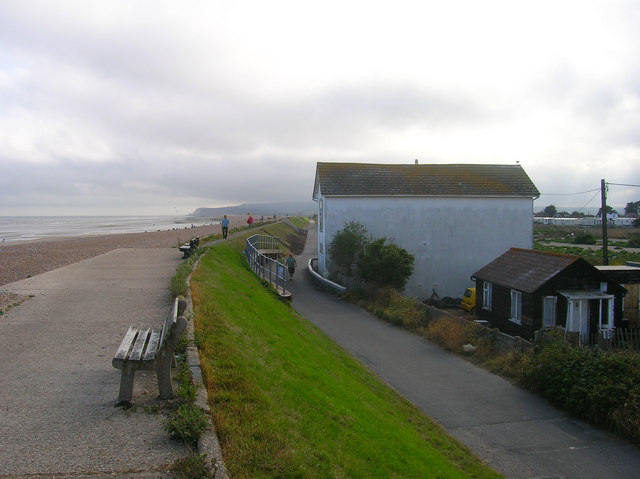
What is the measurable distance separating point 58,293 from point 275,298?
8.36 m

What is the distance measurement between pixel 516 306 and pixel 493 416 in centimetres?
911

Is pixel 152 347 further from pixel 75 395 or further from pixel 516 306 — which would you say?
pixel 516 306

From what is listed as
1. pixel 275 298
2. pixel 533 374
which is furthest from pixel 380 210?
pixel 533 374

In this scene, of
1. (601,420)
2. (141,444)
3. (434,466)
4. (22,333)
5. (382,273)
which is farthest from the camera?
(382,273)

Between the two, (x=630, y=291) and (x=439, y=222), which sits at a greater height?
(x=439, y=222)

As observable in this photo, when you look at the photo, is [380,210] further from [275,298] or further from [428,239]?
[275,298]

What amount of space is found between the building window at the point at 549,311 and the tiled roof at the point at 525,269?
623 millimetres

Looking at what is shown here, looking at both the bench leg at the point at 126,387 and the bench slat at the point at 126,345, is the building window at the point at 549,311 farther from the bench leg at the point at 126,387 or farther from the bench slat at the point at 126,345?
the bench leg at the point at 126,387

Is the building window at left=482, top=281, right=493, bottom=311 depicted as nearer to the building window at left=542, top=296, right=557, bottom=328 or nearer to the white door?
the building window at left=542, top=296, right=557, bottom=328

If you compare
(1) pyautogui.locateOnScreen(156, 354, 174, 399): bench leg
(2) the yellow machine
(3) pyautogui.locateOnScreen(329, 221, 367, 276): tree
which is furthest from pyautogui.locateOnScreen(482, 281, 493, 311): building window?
(1) pyautogui.locateOnScreen(156, 354, 174, 399): bench leg

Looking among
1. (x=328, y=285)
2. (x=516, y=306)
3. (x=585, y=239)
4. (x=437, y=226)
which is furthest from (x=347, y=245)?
(x=585, y=239)

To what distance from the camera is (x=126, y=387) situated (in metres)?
5.32

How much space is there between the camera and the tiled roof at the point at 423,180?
103ft

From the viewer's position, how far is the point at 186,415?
4.77 meters
